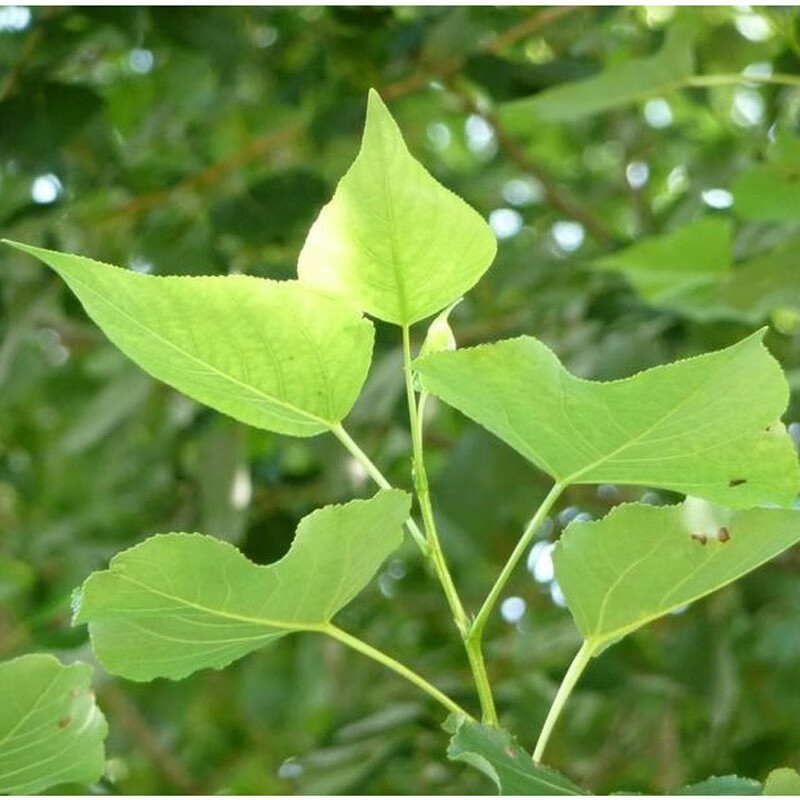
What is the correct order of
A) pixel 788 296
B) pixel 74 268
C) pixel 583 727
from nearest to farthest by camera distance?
1. pixel 74 268
2. pixel 788 296
3. pixel 583 727

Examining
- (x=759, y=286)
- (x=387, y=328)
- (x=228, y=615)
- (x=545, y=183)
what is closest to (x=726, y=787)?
(x=228, y=615)

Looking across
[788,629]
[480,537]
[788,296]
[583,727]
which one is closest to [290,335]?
[788,296]

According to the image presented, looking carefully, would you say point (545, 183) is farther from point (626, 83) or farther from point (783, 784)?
point (783, 784)

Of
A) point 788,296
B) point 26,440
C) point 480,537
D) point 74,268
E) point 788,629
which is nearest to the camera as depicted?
point 74,268

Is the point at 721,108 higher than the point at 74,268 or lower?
lower

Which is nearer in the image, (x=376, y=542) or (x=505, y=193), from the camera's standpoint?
(x=376, y=542)

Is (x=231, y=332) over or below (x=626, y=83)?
over

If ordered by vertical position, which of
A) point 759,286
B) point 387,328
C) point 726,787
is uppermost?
point 726,787

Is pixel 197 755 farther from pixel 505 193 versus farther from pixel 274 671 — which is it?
pixel 505 193
